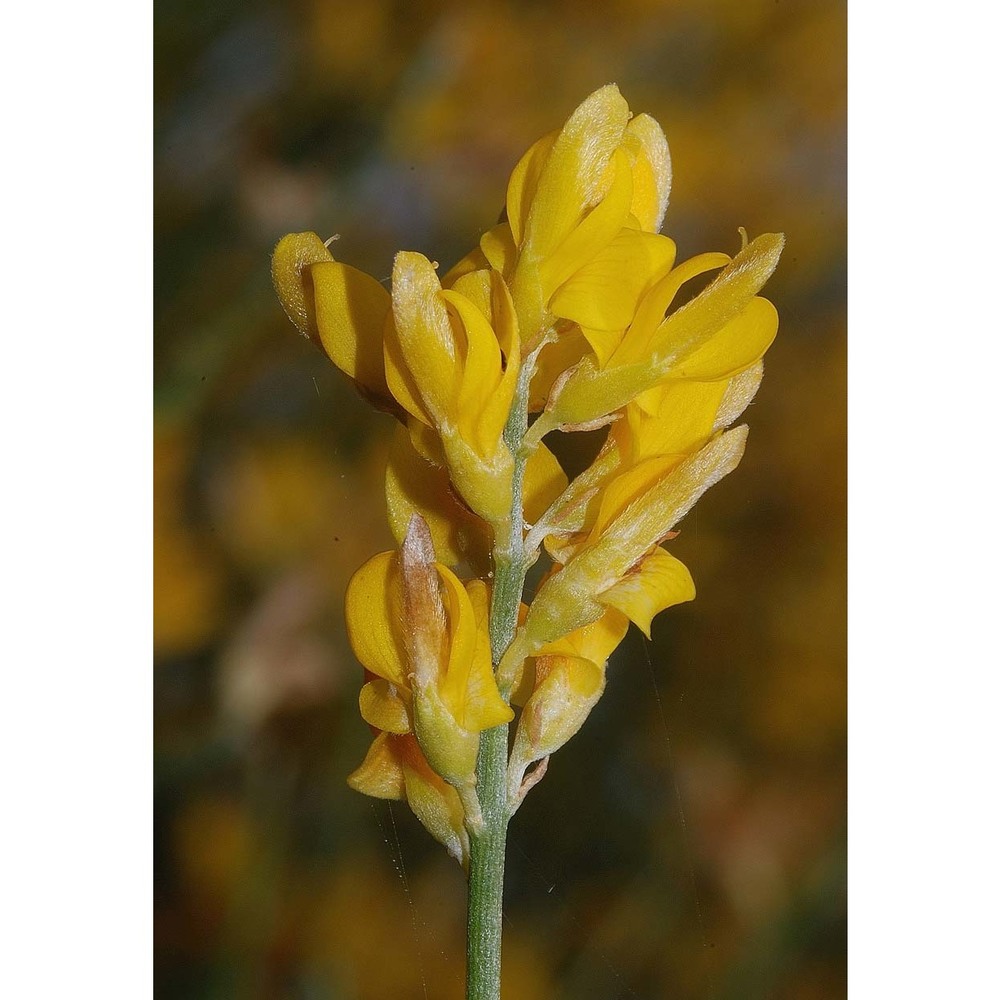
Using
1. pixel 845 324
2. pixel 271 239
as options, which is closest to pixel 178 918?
pixel 271 239

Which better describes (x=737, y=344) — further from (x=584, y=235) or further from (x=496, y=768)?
(x=496, y=768)

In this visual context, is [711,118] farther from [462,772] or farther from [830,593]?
[462,772]

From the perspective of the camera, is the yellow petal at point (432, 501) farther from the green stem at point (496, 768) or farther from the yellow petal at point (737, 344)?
the yellow petal at point (737, 344)

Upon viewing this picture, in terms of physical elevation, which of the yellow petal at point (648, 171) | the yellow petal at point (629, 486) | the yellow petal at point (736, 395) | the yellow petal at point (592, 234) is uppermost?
the yellow petal at point (648, 171)

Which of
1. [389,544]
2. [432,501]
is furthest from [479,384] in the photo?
[389,544]

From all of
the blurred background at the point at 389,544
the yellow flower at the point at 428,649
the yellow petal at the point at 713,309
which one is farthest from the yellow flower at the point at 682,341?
the blurred background at the point at 389,544

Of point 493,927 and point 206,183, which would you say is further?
point 206,183

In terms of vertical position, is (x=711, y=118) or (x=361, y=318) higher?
(x=711, y=118)
